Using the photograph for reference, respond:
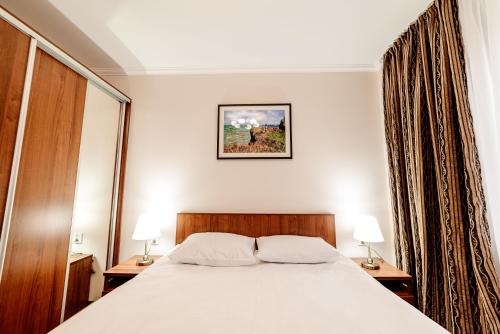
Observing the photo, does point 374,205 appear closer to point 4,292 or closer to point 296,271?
point 296,271

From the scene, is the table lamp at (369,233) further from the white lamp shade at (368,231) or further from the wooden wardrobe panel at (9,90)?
the wooden wardrobe panel at (9,90)

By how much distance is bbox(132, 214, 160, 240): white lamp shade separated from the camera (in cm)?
195

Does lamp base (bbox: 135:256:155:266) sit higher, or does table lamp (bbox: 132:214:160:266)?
table lamp (bbox: 132:214:160:266)

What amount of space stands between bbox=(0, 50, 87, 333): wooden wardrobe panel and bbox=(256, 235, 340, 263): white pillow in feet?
4.83

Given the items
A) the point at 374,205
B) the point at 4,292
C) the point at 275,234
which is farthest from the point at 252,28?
the point at 4,292

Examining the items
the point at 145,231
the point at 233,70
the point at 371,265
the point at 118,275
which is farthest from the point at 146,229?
the point at 371,265

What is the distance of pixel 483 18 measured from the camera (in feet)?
4.12

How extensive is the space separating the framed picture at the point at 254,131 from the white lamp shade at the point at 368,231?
3.01 ft

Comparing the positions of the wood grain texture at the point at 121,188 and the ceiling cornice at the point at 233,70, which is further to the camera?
the ceiling cornice at the point at 233,70

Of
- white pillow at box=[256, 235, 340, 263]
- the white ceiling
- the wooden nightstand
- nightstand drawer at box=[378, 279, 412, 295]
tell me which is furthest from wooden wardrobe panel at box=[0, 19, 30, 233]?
nightstand drawer at box=[378, 279, 412, 295]

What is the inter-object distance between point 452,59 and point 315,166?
4.14 feet

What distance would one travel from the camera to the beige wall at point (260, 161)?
224 cm

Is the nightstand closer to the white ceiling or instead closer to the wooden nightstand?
the wooden nightstand

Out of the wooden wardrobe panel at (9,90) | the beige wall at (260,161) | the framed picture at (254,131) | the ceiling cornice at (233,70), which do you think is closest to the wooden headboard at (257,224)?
the beige wall at (260,161)
